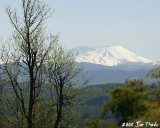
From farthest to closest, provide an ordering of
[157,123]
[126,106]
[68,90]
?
1. [68,90]
2. [126,106]
3. [157,123]

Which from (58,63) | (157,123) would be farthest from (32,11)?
(157,123)

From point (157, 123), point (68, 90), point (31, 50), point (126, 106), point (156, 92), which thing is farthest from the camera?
point (68, 90)

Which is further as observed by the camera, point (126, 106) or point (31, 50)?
point (31, 50)

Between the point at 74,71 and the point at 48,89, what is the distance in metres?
6.11

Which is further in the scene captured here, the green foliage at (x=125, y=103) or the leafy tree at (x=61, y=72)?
the leafy tree at (x=61, y=72)

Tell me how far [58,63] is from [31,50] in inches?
185

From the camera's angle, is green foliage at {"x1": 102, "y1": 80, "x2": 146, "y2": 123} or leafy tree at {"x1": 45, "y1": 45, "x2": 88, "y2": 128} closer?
green foliage at {"x1": 102, "y1": 80, "x2": 146, "y2": 123}

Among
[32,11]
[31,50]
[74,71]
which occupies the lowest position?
[74,71]

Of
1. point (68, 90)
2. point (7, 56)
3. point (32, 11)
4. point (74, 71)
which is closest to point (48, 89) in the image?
point (68, 90)

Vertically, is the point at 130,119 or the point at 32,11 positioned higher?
the point at 32,11

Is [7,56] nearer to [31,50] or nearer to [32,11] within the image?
[31,50]

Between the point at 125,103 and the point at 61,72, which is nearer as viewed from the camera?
the point at 125,103

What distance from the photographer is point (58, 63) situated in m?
35.5

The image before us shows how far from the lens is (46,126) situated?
140 ft
